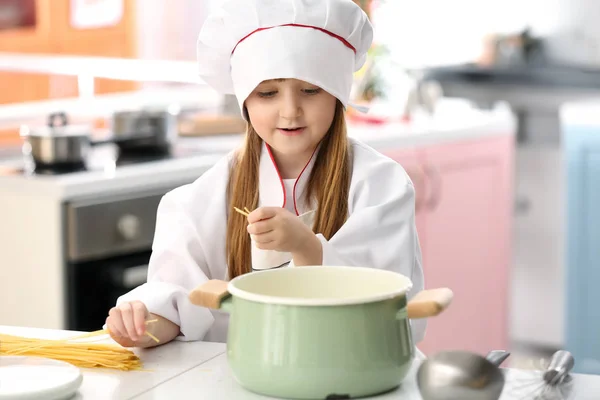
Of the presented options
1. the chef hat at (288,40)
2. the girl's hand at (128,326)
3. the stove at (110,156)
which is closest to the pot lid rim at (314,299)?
the girl's hand at (128,326)

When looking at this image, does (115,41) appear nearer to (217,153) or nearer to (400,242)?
(217,153)

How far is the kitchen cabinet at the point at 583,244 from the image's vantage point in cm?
340

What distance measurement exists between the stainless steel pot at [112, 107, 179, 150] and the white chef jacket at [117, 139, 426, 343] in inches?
48.4

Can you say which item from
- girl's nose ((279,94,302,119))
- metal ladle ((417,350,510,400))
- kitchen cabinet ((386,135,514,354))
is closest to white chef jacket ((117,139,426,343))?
girl's nose ((279,94,302,119))

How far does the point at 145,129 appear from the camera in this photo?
2750 mm

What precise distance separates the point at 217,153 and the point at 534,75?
5.83ft

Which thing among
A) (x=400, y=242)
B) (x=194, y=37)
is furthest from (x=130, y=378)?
(x=194, y=37)

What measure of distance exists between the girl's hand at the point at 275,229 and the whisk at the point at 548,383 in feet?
0.96

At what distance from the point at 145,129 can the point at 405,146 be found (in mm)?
806

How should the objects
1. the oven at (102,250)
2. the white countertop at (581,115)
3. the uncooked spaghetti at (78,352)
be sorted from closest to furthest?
the uncooked spaghetti at (78,352), the oven at (102,250), the white countertop at (581,115)

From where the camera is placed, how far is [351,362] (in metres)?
1.00

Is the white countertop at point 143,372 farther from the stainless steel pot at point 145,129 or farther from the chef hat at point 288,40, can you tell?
the stainless steel pot at point 145,129

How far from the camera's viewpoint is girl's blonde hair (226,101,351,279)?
1464 millimetres

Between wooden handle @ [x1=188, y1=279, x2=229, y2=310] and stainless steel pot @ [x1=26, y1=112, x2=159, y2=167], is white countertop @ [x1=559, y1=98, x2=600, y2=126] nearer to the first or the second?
stainless steel pot @ [x1=26, y1=112, x2=159, y2=167]
